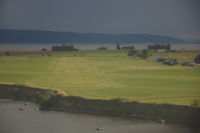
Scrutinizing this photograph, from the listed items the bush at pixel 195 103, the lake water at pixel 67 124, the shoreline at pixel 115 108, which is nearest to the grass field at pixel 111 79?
the bush at pixel 195 103

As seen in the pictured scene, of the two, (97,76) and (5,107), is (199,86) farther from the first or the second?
(5,107)

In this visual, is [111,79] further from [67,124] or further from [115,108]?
[67,124]

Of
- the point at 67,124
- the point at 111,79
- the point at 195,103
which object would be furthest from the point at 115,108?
the point at 111,79

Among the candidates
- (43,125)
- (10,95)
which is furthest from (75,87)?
(43,125)

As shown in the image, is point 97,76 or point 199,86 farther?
→ point 97,76

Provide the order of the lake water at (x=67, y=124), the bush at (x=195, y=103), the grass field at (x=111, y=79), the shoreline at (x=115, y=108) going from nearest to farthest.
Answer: the lake water at (x=67, y=124), the shoreline at (x=115, y=108), the bush at (x=195, y=103), the grass field at (x=111, y=79)

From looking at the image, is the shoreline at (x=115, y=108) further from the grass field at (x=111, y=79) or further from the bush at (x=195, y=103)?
the grass field at (x=111, y=79)

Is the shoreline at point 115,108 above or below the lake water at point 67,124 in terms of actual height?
above
